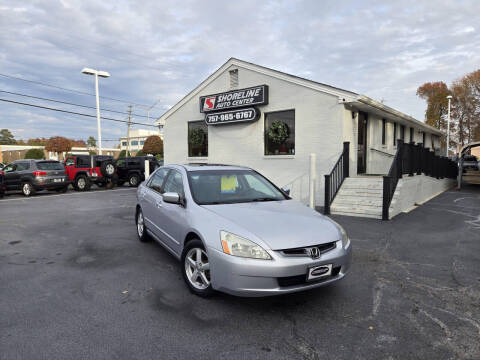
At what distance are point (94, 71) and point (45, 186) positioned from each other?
10583mm

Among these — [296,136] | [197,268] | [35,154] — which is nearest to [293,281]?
[197,268]

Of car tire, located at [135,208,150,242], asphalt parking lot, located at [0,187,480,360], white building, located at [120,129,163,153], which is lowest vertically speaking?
asphalt parking lot, located at [0,187,480,360]

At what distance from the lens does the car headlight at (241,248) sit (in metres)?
2.75

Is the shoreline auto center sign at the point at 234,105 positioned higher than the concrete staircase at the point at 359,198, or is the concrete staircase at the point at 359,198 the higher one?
the shoreline auto center sign at the point at 234,105

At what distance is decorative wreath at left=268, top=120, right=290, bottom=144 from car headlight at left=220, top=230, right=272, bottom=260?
8.49m

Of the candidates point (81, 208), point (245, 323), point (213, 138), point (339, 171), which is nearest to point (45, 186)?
point (81, 208)

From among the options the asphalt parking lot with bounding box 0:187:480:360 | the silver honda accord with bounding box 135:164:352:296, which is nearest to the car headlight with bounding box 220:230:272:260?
the silver honda accord with bounding box 135:164:352:296

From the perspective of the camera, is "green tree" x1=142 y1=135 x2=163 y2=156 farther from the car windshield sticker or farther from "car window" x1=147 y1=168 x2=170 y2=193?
the car windshield sticker

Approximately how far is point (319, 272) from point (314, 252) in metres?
0.20

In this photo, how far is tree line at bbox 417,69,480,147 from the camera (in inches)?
1475

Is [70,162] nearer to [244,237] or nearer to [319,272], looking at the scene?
[244,237]

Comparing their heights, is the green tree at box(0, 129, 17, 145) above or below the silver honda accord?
above

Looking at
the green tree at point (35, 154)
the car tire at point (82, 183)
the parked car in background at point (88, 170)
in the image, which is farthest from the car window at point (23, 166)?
the green tree at point (35, 154)

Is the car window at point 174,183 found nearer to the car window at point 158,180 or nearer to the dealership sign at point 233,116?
the car window at point 158,180
